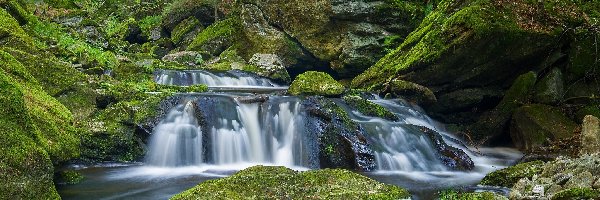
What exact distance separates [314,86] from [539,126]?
5.52m

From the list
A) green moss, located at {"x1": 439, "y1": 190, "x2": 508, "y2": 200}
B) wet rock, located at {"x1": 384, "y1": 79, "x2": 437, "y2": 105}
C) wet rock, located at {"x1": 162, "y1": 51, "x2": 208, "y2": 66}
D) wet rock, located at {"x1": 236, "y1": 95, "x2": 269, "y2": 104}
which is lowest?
green moss, located at {"x1": 439, "y1": 190, "x2": 508, "y2": 200}

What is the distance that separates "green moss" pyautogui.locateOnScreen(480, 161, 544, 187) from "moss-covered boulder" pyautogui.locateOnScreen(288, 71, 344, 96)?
5.50 metres

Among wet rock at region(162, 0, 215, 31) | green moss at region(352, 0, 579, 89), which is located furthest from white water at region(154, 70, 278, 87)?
wet rock at region(162, 0, 215, 31)

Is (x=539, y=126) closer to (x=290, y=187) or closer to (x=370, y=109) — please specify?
(x=370, y=109)

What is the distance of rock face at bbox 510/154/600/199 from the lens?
4.82m

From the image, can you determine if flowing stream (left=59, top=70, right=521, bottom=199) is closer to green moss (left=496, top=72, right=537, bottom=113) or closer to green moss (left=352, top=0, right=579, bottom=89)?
green moss (left=496, top=72, right=537, bottom=113)

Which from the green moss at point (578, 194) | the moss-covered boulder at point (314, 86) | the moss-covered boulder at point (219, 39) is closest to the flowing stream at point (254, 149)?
the moss-covered boulder at point (314, 86)

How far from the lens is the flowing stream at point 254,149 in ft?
27.6

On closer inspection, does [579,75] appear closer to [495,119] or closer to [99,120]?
[495,119]

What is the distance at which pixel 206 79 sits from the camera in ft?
55.4

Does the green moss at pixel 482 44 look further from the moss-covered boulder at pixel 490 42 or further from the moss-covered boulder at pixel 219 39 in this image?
the moss-covered boulder at pixel 219 39

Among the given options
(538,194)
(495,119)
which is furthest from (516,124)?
(538,194)

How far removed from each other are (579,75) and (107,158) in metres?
11.2

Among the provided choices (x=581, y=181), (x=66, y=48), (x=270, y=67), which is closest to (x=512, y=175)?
(x=581, y=181)
